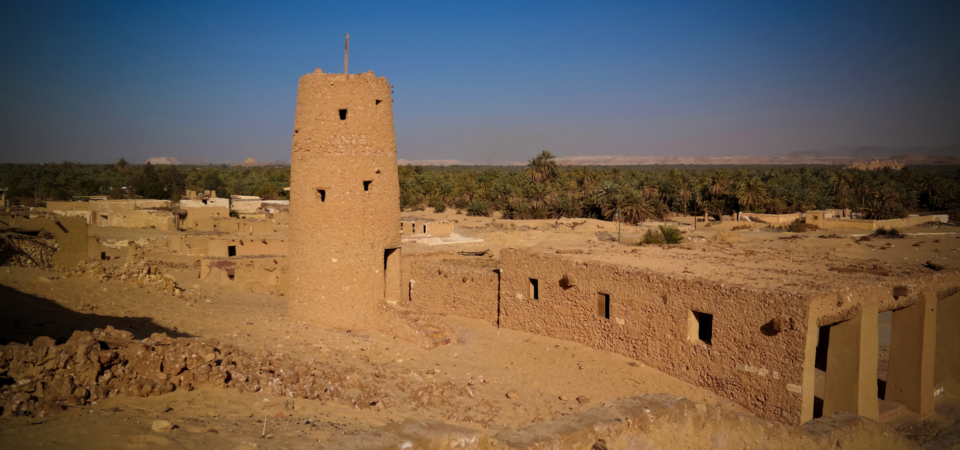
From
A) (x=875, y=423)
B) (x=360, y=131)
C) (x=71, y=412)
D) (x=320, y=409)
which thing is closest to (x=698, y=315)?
(x=875, y=423)

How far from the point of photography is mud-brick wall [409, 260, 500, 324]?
1349 centimetres

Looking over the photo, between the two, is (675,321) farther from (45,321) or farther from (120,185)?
(120,185)

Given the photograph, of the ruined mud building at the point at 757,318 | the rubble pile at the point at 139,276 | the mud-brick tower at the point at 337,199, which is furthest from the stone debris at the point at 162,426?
the rubble pile at the point at 139,276

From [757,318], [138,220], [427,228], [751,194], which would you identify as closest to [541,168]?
[751,194]

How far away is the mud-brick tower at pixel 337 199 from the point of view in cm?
1123

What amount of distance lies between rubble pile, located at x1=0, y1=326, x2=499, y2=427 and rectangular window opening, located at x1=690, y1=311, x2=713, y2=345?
3667 mm

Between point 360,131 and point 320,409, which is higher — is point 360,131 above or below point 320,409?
above

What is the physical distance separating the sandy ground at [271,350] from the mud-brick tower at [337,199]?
2.05ft

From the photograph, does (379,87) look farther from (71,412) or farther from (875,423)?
(875,423)

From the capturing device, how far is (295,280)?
11.6 meters

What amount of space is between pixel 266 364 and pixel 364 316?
417 cm

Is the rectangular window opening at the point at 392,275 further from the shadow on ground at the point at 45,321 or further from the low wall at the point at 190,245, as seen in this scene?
the low wall at the point at 190,245

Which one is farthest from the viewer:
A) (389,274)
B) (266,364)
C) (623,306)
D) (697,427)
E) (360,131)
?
(389,274)

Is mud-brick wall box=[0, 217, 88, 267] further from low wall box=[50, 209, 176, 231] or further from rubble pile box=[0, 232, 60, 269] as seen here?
low wall box=[50, 209, 176, 231]
